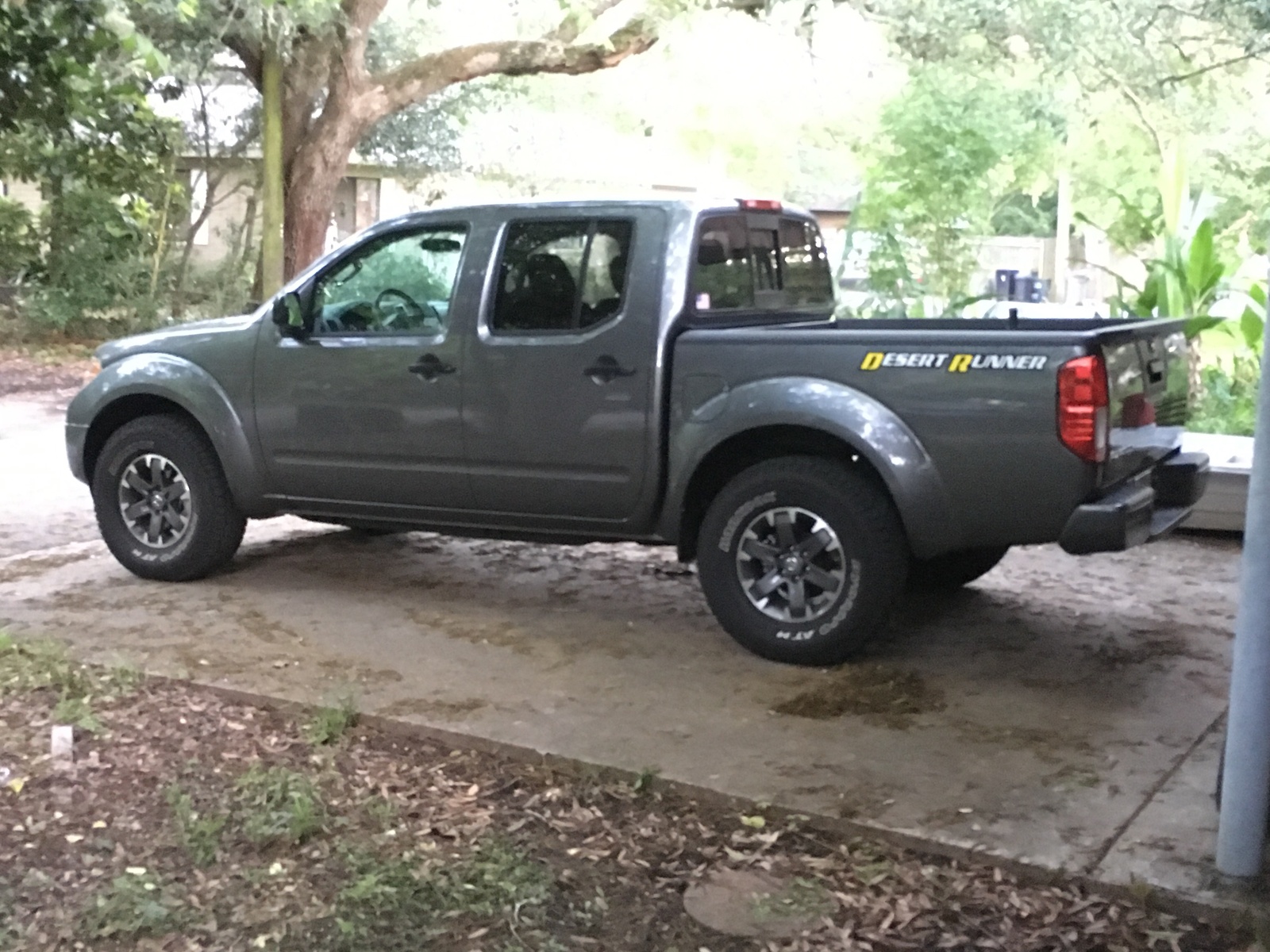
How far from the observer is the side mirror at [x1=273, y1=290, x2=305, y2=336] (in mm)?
6734

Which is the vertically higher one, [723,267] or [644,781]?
[723,267]

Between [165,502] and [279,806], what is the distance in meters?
3.11

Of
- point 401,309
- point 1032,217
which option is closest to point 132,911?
point 401,309

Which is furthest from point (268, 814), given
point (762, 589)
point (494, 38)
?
point (494, 38)

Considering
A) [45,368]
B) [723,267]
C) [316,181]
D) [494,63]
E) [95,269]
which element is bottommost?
[45,368]

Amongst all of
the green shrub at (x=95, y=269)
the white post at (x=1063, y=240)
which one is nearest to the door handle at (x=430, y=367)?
the green shrub at (x=95, y=269)

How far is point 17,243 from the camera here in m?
19.6

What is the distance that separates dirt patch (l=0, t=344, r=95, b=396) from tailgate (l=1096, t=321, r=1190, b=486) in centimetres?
1257

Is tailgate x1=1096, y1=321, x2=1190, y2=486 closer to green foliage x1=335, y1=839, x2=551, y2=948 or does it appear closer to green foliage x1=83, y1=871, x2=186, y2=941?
green foliage x1=335, y1=839, x2=551, y2=948

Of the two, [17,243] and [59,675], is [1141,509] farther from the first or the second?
[17,243]

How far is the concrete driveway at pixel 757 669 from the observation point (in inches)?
174

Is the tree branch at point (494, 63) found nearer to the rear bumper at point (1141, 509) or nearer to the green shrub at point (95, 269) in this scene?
the green shrub at point (95, 269)

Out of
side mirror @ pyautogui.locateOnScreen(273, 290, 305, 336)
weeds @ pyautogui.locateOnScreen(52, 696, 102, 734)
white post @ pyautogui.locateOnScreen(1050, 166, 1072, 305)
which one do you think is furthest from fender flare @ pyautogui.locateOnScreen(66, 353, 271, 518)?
white post @ pyautogui.locateOnScreen(1050, 166, 1072, 305)

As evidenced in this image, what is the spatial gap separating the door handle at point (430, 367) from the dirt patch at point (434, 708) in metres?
1.68
